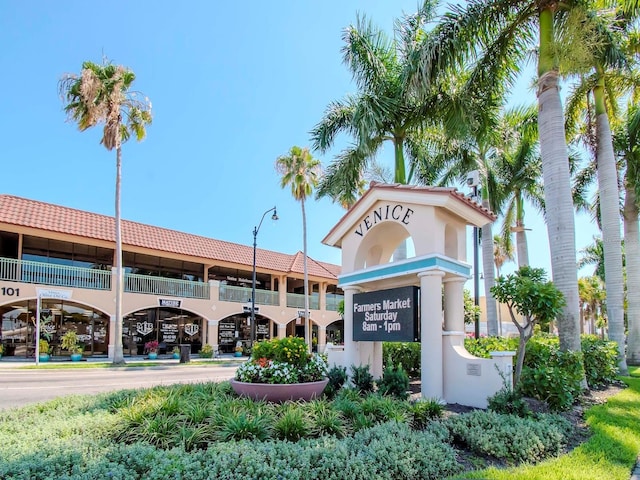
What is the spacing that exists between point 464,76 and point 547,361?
886 centimetres

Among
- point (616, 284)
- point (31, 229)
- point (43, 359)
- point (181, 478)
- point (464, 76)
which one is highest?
point (464, 76)

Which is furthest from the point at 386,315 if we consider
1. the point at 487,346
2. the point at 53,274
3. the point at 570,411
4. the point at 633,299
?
the point at 53,274

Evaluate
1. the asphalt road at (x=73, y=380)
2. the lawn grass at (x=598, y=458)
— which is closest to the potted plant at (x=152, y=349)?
the asphalt road at (x=73, y=380)

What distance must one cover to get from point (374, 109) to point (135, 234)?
55.0ft

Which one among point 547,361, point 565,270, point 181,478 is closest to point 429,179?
point 565,270

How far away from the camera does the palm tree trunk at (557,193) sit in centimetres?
1035

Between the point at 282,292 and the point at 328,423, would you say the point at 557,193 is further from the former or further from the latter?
the point at 282,292

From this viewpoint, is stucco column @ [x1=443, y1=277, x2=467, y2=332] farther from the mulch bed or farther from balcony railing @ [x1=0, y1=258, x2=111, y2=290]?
balcony railing @ [x1=0, y1=258, x2=111, y2=290]

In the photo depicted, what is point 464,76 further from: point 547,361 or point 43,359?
point 43,359

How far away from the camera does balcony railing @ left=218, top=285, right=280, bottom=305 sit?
30.4m

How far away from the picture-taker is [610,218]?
54.0 feet

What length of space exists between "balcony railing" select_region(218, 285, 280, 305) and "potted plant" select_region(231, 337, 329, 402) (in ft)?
70.7

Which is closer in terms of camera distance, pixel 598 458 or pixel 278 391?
pixel 598 458

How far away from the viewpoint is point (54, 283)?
2256cm
